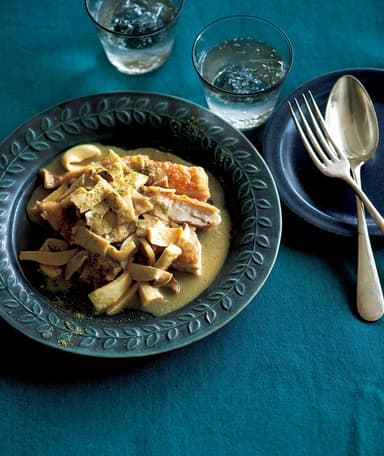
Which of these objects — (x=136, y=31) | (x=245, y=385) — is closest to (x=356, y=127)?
(x=136, y=31)

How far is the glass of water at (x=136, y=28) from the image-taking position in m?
2.49

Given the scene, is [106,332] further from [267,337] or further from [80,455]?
[267,337]

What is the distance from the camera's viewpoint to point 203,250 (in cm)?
215

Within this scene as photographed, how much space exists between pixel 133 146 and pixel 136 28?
20.8 inches

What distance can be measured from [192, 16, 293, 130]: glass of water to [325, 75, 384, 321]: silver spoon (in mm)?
234

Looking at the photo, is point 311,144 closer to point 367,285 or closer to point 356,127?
point 356,127

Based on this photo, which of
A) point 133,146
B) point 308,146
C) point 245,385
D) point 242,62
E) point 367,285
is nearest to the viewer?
point 245,385

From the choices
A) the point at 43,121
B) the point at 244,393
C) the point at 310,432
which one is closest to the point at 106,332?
the point at 244,393

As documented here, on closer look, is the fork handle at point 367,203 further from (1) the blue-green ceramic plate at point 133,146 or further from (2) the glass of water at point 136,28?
(2) the glass of water at point 136,28

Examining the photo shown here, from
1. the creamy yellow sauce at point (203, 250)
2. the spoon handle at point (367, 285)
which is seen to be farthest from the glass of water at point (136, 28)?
the spoon handle at point (367, 285)

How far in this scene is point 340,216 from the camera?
2240 millimetres

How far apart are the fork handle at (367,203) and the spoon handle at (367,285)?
64mm

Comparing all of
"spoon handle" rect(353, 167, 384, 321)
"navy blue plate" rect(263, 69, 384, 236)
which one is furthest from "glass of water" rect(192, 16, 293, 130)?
"spoon handle" rect(353, 167, 384, 321)

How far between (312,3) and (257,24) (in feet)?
1.57
